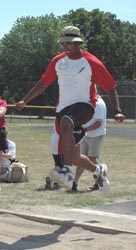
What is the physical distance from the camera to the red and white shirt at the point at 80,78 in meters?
7.36

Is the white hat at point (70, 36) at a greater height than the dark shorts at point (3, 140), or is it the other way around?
the white hat at point (70, 36)

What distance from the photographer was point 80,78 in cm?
735

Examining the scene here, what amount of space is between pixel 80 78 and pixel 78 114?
45cm

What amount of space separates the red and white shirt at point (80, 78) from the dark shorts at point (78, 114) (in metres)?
0.06

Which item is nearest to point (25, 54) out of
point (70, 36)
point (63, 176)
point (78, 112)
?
point (70, 36)

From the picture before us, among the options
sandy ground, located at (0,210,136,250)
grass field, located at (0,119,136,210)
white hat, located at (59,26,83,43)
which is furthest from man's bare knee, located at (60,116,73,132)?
grass field, located at (0,119,136,210)

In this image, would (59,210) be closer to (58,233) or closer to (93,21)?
(58,233)

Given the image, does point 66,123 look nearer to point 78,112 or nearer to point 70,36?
point 78,112

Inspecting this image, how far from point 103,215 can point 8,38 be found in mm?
67015

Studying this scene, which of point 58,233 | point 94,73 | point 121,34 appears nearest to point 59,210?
point 58,233

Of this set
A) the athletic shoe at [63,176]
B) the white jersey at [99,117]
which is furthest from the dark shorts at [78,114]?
the white jersey at [99,117]

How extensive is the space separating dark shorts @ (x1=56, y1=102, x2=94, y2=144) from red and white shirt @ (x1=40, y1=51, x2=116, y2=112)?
6 centimetres

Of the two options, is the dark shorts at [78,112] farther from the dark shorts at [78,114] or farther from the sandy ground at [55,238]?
the sandy ground at [55,238]

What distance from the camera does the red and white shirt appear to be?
736 cm
